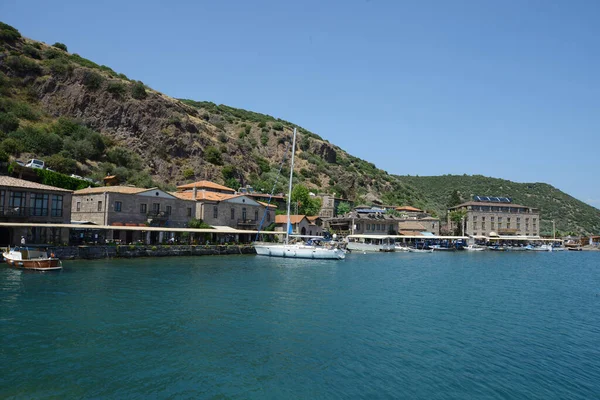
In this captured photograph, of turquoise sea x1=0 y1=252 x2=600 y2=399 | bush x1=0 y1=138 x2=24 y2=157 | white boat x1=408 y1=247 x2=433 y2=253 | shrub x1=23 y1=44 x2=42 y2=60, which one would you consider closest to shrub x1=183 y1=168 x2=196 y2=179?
bush x1=0 y1=138 x2=24 y2=157

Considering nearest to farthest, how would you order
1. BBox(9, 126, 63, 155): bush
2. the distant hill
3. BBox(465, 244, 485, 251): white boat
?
BBox(9, 126, 63, 155): bush < BBox(465, 244, 485, 251): white boat < the distant hill

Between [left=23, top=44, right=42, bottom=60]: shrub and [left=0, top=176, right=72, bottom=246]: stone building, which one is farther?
[left=23, top=44, right=42, bottom=60]: shrub

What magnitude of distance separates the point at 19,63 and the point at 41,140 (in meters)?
25.0

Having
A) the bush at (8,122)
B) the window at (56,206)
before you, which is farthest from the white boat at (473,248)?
the bush at (8,122)

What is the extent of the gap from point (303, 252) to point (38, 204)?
2957 cm

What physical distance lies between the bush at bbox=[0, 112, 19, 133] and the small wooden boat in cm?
3877

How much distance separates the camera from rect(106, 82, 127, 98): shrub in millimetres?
81844

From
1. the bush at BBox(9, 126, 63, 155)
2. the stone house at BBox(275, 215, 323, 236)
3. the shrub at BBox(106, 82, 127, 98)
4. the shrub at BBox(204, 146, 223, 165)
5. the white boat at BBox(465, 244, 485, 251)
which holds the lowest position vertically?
the white boat at BBox(465, 244, 485, 251)

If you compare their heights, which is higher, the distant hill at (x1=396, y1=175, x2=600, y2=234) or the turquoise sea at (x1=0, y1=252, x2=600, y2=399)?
the distant hill at (x1=396, y1=175, x2=600, y2=234)

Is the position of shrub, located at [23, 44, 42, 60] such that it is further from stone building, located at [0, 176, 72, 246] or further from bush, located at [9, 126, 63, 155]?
stone building, located at [0, 176, 72, 246]

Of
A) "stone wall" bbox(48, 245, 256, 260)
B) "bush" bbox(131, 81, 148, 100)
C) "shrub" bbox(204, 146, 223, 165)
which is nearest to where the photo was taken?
"stone wall" bbox(48, 245, 256, 260)

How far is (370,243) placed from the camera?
78562 millimetres

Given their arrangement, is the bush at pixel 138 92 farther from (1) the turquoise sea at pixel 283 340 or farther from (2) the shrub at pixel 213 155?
(1) the turquoise sea at pixel 283 340

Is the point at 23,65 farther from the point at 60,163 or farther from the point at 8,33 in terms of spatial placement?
the point at 60,163
